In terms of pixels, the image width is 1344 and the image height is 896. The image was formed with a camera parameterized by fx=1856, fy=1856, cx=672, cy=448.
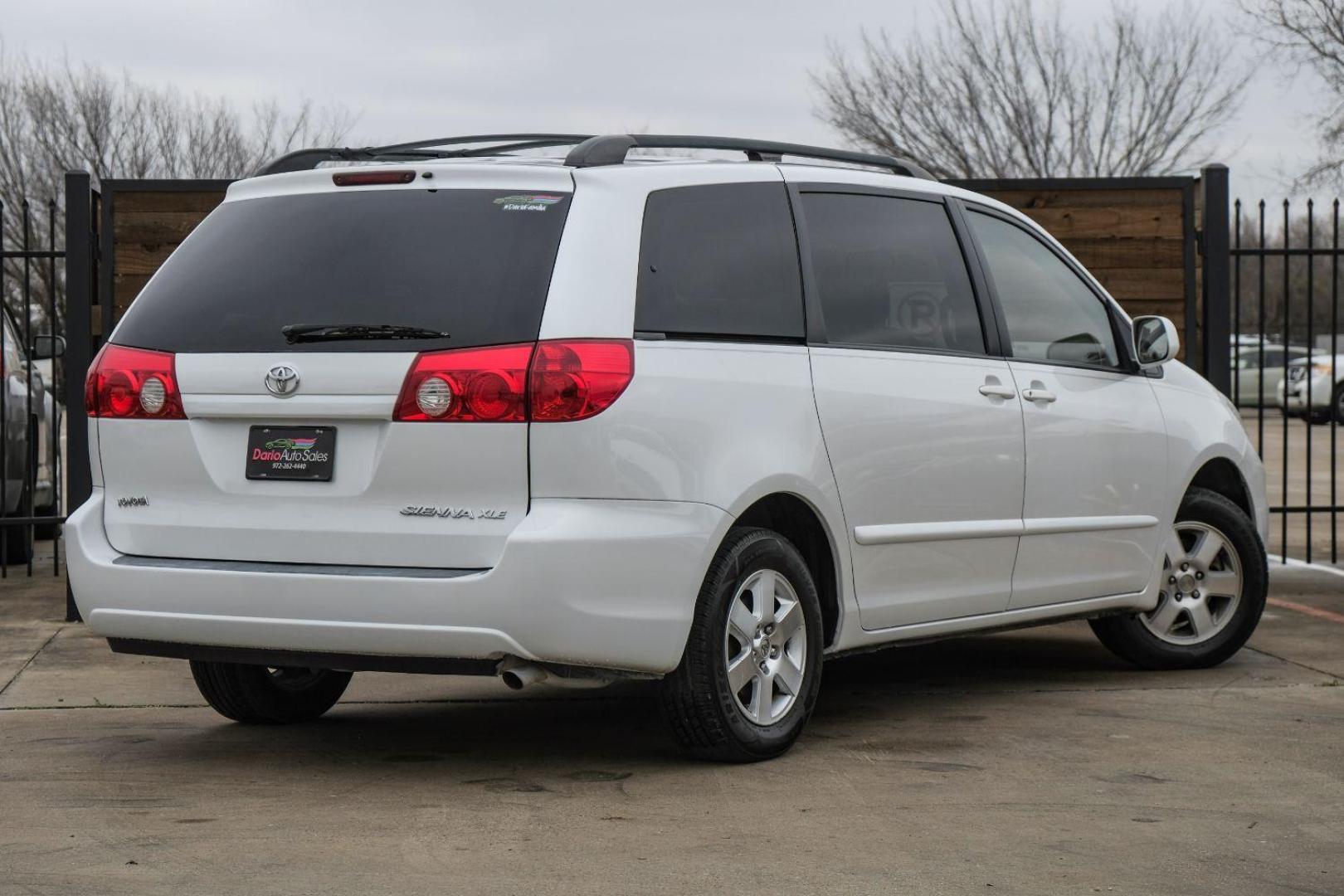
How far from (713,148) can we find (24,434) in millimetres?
6814

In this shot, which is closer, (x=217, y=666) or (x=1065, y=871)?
(x=1065, y=871)

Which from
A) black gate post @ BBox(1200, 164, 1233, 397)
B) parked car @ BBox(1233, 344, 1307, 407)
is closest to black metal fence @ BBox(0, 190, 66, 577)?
black gate post @ BBox(1200, 164, 1233, 397)

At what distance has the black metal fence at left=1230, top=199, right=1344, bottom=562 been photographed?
10414 millimetres

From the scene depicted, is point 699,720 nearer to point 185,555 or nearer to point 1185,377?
point 185,555

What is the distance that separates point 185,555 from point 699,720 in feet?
4.86

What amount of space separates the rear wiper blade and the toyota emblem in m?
0.08

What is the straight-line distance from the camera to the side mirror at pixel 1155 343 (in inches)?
274

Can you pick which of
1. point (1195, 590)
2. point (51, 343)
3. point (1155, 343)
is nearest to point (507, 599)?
point (1155, 343)

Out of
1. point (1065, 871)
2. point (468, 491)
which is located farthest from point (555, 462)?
point (1065, 871)

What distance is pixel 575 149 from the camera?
5195 mm

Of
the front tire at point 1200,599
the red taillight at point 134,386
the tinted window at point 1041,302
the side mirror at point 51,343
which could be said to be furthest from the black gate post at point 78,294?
the front tire at point 1200,599

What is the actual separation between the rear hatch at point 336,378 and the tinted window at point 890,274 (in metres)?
1.06

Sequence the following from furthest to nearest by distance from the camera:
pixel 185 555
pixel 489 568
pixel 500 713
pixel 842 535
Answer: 1. pixel 500 713
2. pixel 842 535
3. pixel 185 555
4. pixel 489 568

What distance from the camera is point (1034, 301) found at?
21.9 feet
